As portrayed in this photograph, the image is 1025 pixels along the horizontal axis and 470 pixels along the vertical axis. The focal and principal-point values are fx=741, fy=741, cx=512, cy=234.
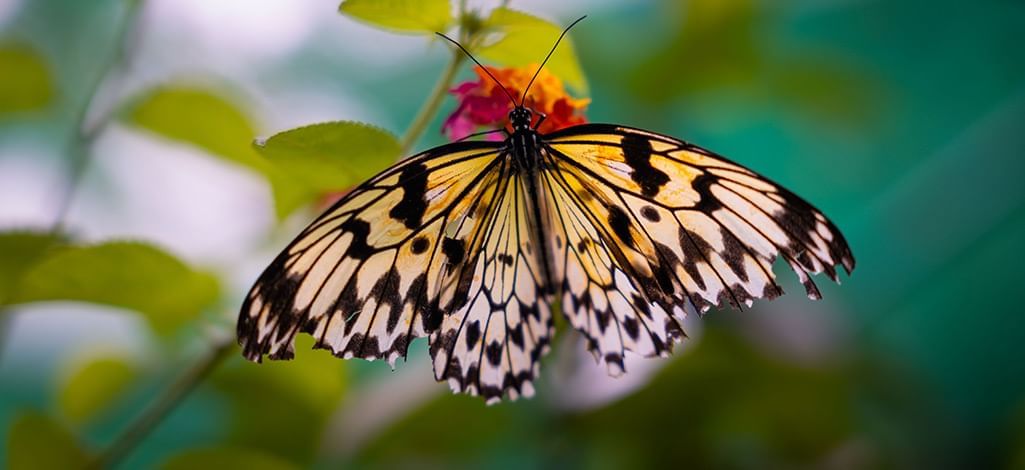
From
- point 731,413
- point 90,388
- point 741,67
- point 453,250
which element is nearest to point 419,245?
point 453,250

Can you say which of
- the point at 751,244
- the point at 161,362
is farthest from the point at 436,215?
the point at 161,362

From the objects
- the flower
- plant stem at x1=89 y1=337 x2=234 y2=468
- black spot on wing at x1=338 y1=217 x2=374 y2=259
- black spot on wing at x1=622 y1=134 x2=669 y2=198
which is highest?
the flower

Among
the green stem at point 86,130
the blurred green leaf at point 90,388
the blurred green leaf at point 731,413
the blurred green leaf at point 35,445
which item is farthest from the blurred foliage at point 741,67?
the blurred green leaf at point 35,445

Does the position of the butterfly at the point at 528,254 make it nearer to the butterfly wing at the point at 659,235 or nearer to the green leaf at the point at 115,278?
the butterfly wing at the point at 659,235

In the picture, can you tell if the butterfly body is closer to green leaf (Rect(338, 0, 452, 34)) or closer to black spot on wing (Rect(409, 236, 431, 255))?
black spot on wing (Rect(409, 236, 431, 255))

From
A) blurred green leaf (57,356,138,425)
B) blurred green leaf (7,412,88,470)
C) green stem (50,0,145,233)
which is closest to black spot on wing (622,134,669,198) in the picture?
green stem (50,0,145,233)
